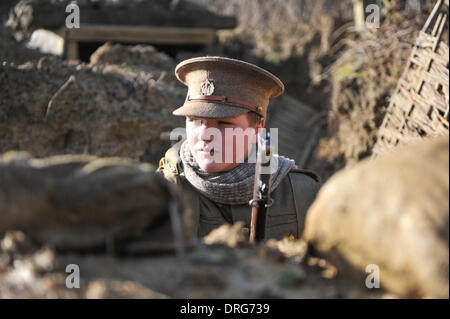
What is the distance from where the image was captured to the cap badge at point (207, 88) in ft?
12.0

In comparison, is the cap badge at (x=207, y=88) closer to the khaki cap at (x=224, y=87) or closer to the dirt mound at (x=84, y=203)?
the khaki cap at (x=224, y=87)

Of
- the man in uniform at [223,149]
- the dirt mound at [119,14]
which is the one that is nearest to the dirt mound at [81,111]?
the man in uniform at [223,149]

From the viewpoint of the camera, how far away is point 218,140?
360 centimetres

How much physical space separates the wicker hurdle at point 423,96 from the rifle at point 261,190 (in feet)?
5.93

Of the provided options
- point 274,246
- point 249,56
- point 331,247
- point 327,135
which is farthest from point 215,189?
point 249,56

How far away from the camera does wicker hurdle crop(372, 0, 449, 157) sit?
4.71 m

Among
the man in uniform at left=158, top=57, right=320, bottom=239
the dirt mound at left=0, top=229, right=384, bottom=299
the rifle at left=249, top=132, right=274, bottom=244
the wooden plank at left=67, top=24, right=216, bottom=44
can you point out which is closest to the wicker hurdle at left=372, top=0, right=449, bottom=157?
the man in uniform at left=158, top=57, right=320, bottom=239

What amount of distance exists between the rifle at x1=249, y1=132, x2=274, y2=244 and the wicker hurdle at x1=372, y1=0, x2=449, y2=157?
1808 mm

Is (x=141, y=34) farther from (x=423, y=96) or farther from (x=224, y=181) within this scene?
(x=224, y=181)

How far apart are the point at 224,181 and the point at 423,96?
90.9 inches

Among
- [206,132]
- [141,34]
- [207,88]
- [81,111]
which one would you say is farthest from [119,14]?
[206,132]

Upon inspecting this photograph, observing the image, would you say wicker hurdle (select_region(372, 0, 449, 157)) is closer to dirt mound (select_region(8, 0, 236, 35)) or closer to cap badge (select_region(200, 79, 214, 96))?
cap badge (select_region(200, 79, 214, 96))
